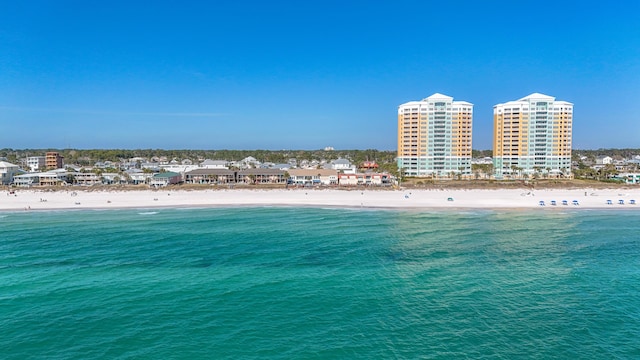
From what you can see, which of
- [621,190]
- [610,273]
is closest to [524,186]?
[621,190]

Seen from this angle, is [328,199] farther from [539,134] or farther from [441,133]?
[539,134]

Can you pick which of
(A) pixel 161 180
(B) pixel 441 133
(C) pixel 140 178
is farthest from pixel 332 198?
(C) pixel 140 178

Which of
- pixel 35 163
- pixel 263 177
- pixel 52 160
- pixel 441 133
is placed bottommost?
pixel 263 177

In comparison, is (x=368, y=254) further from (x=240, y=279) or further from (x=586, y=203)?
(x=586, y=203)

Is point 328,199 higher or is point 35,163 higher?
point 35,163

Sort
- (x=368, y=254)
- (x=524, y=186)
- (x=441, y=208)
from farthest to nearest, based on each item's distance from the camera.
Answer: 1. (x=524, y=186)
2. (x=441, y=208)
3. (x=368, y=254)

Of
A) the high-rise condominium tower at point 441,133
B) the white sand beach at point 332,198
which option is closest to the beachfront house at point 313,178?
the white sand beach at point 332,198
